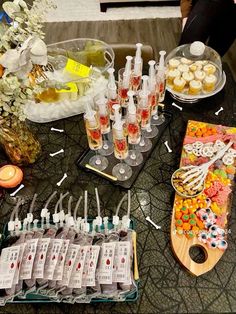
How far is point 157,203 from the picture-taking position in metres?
1.34

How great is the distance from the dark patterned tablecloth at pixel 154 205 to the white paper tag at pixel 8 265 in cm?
13

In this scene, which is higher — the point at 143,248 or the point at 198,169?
the point at 198,169

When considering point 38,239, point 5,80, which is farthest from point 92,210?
point 5,80

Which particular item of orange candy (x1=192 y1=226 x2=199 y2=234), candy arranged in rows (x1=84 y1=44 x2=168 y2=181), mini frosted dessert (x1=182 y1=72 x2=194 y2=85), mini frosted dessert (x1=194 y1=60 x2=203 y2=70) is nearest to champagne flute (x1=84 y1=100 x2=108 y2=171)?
candy arranged in rows (x1=84 y1=44 x2=168 y2=181)

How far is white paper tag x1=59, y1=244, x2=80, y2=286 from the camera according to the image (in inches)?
41.6

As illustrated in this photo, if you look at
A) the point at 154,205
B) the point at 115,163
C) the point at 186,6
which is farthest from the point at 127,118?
the point at 186,6

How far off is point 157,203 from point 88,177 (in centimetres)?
33

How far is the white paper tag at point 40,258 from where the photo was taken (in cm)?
106

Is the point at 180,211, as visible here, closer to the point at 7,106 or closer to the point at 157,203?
the point at 157,203

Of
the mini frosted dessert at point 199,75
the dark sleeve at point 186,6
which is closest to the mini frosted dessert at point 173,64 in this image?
the mini frosted dessert at point 199,75

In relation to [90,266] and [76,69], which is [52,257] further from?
[76,69]

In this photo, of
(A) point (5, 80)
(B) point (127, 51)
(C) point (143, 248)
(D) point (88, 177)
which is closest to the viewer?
(A) point (5, 80)

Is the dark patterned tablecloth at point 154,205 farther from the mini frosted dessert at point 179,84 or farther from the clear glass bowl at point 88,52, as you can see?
the clear glass bowl at point 88,52

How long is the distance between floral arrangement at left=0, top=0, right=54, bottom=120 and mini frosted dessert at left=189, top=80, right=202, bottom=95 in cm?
84
